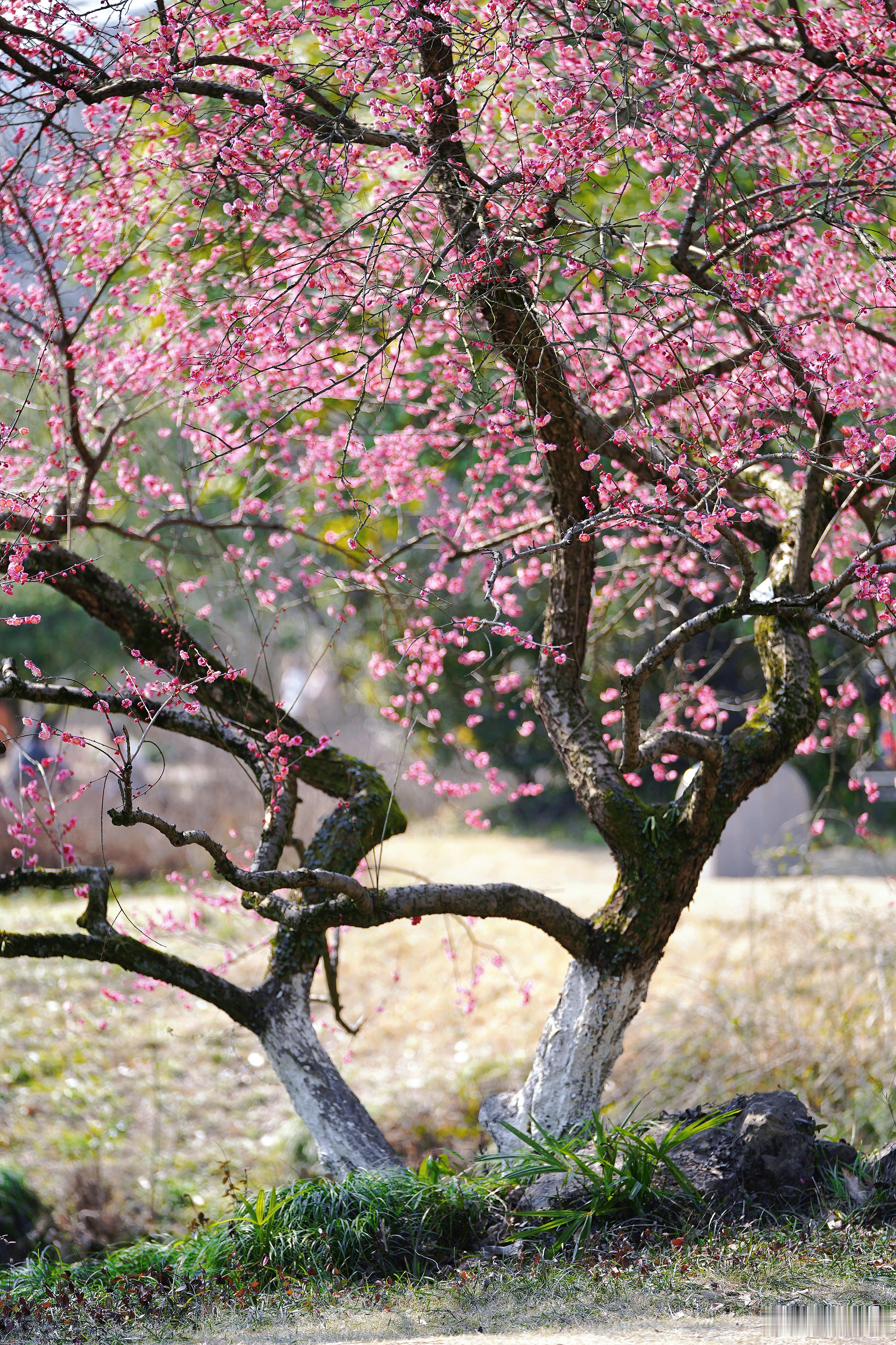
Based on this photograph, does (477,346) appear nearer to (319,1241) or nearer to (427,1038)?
(319,1241)

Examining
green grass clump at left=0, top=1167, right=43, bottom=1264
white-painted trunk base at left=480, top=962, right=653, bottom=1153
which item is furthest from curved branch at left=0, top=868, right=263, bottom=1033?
green grass clump at left=0, top=1167, right=43, bottom=1264

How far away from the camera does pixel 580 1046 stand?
3996mm

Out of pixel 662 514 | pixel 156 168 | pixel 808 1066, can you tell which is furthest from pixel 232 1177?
pixel 156 168

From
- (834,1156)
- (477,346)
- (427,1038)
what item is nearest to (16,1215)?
(427,1038)

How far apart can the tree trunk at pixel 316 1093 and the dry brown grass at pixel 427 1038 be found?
1230mm

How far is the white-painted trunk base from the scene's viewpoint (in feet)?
13.0

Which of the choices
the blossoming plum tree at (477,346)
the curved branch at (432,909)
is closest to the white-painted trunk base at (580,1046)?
the blossoming plum tree at (477,346)

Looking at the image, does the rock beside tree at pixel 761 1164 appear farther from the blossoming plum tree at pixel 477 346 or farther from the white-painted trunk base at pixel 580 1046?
the blossoming plum tree at pixel 477 346

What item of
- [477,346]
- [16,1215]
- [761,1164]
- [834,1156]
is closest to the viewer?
[761,1164]

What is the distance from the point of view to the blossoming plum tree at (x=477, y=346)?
3389mm

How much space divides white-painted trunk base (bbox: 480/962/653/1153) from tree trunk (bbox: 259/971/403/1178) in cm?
52

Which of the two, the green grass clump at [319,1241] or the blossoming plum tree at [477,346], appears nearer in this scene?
the blossoming plum tree at [477,346]

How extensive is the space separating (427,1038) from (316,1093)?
3949mm

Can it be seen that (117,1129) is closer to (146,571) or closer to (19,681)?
(19,681)
